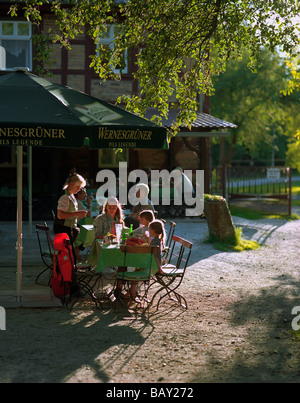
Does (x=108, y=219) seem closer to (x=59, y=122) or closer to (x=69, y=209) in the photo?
(x=69, y=209)

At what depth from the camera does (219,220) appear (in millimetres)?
14766

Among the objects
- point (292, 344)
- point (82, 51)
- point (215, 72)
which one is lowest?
point (292, 344)

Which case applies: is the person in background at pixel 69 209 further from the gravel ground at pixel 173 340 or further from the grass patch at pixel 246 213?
the grass patch at pixel 246 213

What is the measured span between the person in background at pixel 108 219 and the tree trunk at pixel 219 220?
564cm

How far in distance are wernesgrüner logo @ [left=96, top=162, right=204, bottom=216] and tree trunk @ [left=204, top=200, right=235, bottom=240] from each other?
8.34 ft

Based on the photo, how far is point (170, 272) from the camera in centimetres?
862

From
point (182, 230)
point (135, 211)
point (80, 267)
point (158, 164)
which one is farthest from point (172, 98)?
point (80, 267)

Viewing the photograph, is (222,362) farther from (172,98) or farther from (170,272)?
(172,98)

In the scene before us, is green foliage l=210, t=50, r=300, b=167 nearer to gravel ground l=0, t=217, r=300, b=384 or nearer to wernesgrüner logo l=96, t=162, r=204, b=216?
wernesgrüner logo l=96, t=162, r=204, b=216

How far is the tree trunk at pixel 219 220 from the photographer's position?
14.7 meters

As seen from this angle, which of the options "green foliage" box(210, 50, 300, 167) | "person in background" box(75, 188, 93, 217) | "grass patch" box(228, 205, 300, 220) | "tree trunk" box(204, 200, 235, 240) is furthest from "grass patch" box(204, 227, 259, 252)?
"green foliage" box(210, 50, 300, 167)

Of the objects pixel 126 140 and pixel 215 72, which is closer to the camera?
pixel 126 140

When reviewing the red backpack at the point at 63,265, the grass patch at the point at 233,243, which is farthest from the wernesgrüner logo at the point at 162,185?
the red backpack at the point at 63,265

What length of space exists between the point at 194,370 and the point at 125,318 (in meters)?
2.14
